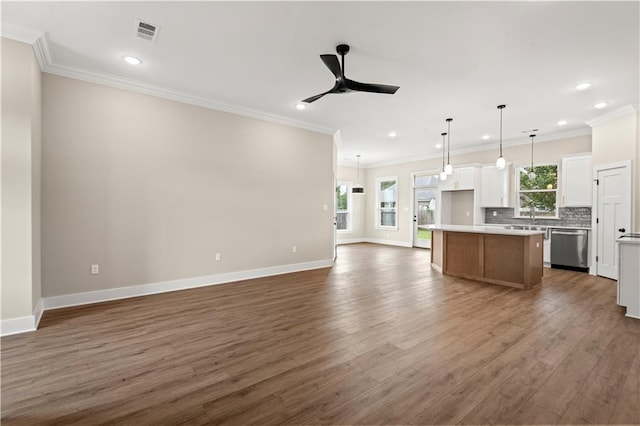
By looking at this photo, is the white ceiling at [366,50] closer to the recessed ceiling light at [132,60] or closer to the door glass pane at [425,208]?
the recessed ceiling light at [132,60]


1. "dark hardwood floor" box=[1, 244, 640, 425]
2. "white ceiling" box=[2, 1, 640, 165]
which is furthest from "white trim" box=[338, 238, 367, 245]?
"dark hardwood floor" box=[1, 244, 640, 425]

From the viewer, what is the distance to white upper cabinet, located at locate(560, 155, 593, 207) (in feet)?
19.6

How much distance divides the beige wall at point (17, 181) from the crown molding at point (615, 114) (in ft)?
27.6

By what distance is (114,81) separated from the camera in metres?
3.95

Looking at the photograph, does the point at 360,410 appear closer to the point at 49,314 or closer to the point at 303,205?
the point at 49,314

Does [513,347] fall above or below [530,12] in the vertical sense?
below

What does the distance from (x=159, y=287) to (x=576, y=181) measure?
8248 millimetres

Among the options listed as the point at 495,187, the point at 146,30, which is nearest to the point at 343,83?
the point at 146,30

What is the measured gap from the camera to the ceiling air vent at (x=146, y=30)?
9.32 ft

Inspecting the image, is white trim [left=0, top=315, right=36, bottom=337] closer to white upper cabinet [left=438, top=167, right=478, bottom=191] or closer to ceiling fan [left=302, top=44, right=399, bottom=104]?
ceiling fan [left=302, top=44, right=399, bottom=104]

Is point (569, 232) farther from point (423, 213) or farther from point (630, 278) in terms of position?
point (423, 213)

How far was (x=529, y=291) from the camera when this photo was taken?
4.49 m

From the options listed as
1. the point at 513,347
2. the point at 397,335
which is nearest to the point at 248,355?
the point at 397,335

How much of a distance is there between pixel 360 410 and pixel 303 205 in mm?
4474
